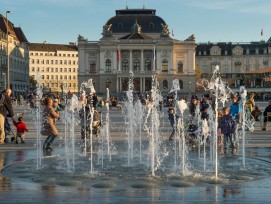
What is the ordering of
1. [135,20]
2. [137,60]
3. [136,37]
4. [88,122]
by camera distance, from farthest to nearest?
[135,20] → [137,60] → [136,37] → [88,122]

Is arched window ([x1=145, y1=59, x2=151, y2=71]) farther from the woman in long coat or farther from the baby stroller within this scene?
the woman in long coat

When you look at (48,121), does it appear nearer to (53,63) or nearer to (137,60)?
(137,60)

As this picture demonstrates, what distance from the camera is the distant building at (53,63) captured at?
147 metres

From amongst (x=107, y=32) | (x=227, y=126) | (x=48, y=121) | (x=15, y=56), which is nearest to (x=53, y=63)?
(x=107, y=32)

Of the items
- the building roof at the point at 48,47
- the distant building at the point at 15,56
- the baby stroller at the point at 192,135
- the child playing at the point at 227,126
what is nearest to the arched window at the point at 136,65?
the distant building at the point at 15,56

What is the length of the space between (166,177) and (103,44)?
8765cm

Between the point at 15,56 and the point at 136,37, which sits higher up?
the point at 136,37

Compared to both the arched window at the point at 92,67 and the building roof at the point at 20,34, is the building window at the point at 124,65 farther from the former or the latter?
the building roof at the point at 20,34

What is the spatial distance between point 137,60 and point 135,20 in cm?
974

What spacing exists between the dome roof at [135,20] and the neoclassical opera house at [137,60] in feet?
11.4

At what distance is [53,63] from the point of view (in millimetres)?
149875

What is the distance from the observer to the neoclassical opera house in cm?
9650

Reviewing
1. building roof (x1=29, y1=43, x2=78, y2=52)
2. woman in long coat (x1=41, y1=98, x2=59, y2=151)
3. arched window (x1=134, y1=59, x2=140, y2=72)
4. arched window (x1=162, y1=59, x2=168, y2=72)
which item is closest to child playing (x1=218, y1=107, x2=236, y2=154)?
woman in long coat (x1=41, y1=98, x2=59, y2=151)

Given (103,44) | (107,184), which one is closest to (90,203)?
(107,184)
